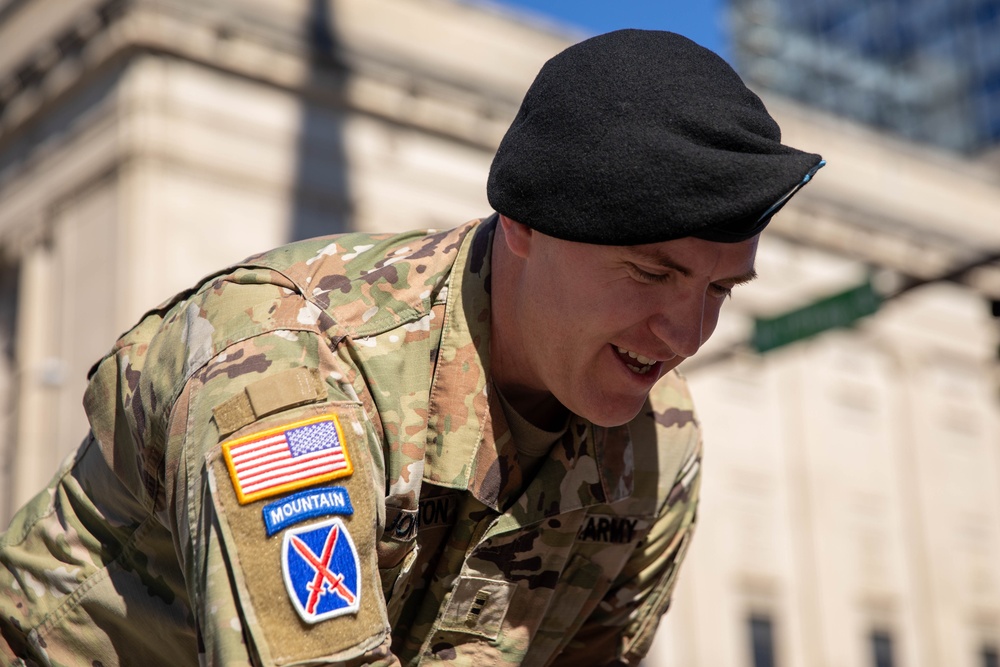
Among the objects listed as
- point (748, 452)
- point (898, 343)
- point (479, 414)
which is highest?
point (898, 343)

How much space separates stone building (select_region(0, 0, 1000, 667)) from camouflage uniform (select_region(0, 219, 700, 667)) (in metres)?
9.83

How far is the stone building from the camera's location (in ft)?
58.7

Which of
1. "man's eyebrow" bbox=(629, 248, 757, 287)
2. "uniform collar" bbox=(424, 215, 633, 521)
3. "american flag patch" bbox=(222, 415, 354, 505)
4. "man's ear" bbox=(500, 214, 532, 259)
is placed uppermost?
"man's ear" bbox=(500, 214, 532, 259)

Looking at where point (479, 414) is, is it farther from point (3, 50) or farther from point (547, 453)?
point (3, 50)

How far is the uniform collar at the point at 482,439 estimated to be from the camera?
87.5 inches

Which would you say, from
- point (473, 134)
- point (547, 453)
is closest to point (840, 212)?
point (473, 134)

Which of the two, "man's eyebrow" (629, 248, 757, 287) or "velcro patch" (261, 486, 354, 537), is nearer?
"velcro patch" (261, 486, 354, 537)

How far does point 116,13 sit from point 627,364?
16.8 m

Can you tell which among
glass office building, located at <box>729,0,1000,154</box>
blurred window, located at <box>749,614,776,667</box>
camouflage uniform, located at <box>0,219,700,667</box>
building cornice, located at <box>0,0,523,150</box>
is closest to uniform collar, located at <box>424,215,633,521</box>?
camouflage uniform, located at <box>0,219,700,667</box>

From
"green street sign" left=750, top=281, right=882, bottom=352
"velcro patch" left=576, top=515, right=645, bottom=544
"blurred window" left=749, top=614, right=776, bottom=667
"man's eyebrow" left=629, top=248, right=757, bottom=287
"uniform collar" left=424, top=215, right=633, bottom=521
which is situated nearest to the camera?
"man's eyebrow" left=629, top=248, right=757, bottom=287

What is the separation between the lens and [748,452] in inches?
892

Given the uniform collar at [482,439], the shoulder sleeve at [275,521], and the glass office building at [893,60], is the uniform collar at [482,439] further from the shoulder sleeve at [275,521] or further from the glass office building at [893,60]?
the glass office building at [893,60]

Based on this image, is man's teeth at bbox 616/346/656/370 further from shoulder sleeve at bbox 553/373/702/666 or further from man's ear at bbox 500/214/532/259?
shoulder sleeve at bbox 553/373/702/666

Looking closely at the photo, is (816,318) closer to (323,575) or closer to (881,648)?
(323,575)
